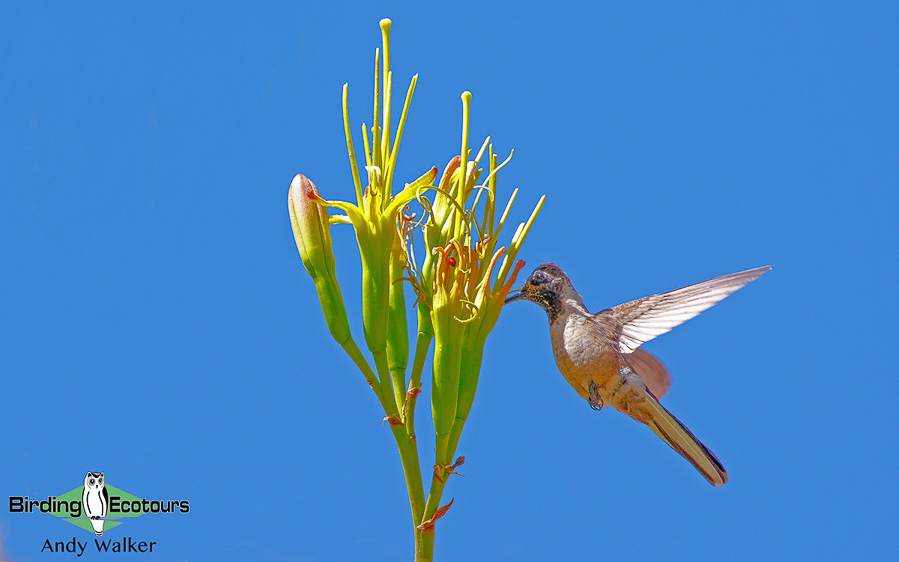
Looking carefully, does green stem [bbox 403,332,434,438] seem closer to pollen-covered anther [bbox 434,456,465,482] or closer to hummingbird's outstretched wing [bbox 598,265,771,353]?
pollen-covered anther [bbox 434,456,465,482]

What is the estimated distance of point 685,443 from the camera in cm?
143

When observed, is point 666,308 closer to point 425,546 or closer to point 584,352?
point 584,352

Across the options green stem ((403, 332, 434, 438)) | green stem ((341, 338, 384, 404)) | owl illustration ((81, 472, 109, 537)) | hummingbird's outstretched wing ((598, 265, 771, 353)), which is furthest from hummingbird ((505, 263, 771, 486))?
owl illustration ((81, 472, 109, 537))

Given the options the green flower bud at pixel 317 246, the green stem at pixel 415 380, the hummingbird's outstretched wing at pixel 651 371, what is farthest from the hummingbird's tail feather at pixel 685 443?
the green flower bud at pixel 317 246

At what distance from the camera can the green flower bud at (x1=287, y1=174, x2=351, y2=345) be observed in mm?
1315

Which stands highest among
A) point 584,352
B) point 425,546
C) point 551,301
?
point 551,301

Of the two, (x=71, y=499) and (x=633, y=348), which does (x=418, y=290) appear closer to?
(x=633, y=348)

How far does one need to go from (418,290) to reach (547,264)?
279mm

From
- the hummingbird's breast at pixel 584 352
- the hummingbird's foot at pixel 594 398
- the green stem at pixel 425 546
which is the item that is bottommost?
the green stem at pixel 425 546

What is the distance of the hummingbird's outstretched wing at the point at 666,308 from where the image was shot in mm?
1368

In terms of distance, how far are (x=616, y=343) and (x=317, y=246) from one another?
1.95ft

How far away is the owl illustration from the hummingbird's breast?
97cm

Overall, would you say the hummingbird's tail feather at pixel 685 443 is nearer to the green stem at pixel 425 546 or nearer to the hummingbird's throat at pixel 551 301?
the hummingbird's throat at pixel 551 301

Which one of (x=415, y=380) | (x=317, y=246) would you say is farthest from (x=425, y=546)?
(x=317, y=246)
